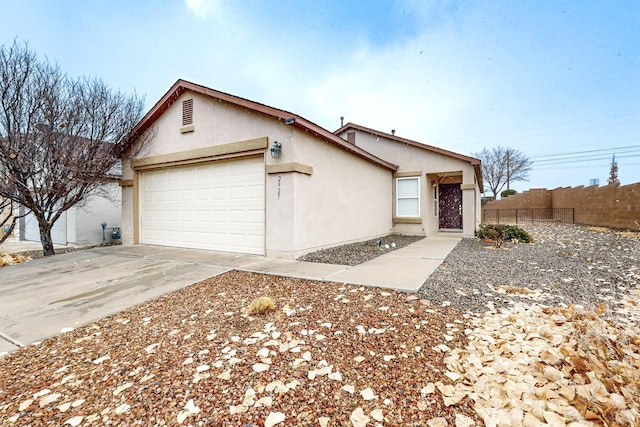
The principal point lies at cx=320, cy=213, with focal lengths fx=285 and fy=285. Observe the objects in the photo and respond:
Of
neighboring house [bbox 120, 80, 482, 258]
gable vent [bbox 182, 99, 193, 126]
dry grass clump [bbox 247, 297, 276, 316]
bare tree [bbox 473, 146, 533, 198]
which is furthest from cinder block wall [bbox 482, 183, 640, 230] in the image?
gable vent [bbox 182, 99, 193, 126]

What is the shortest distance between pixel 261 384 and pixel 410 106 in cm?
1461

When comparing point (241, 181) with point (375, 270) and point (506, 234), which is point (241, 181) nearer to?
point (375, 270)

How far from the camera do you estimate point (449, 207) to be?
541 inches

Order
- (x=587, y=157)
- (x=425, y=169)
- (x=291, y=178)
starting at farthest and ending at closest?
(x=587, y=157)
(x=425, y=169)
(x=291, y=178)

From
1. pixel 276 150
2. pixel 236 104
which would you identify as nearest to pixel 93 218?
pixel 236 104

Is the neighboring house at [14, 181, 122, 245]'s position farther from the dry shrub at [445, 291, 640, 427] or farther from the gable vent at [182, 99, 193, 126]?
the dry shrub at [445, 291, 640, 427]

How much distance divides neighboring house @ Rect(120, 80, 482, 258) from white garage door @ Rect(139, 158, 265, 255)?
25mm

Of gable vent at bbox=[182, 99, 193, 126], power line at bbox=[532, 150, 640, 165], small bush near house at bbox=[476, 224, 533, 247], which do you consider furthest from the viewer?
power line at bbox=[532, 150, 640, 165]

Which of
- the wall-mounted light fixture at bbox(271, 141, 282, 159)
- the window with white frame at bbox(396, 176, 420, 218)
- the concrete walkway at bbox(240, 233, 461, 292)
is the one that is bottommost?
the concrete walkway at bbox(240, 233, 461, 292)

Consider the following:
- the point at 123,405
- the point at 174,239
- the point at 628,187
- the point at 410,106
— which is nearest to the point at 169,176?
the point at 174,239

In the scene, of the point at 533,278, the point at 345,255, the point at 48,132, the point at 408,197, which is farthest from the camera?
the point at 408,197

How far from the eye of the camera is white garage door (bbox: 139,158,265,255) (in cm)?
671

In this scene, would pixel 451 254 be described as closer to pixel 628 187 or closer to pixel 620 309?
pixel 620 309

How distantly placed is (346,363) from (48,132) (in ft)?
27.7
